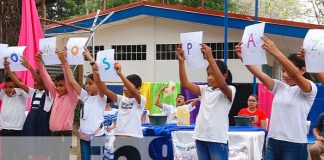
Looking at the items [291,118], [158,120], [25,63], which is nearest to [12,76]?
[25,63]

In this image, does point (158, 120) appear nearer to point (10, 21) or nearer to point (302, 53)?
point (10, 21)

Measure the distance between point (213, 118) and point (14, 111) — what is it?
2631mm

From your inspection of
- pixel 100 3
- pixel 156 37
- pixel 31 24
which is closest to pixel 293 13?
pixel 100 3

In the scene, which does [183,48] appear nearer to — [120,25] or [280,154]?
[280,154]

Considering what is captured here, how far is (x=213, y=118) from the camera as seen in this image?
3.97 metres

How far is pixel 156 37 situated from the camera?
44.6ft

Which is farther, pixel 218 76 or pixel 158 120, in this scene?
pixel 158 120

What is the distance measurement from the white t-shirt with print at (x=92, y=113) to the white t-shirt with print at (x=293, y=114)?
215 cm

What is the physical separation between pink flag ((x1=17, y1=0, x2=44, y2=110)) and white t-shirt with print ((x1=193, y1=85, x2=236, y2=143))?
2847 mm

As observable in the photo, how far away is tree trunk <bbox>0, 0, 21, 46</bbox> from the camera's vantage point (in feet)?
20.9

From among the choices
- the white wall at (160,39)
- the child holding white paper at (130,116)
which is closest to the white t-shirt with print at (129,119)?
the child holding white paper at (130,116)

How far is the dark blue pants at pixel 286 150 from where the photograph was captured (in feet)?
11.5

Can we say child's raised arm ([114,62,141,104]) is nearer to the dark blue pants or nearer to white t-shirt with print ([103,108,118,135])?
white t-shirt with print ([103,108,118,135])

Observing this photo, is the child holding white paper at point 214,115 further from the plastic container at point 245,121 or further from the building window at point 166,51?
the building window at point 166,51
